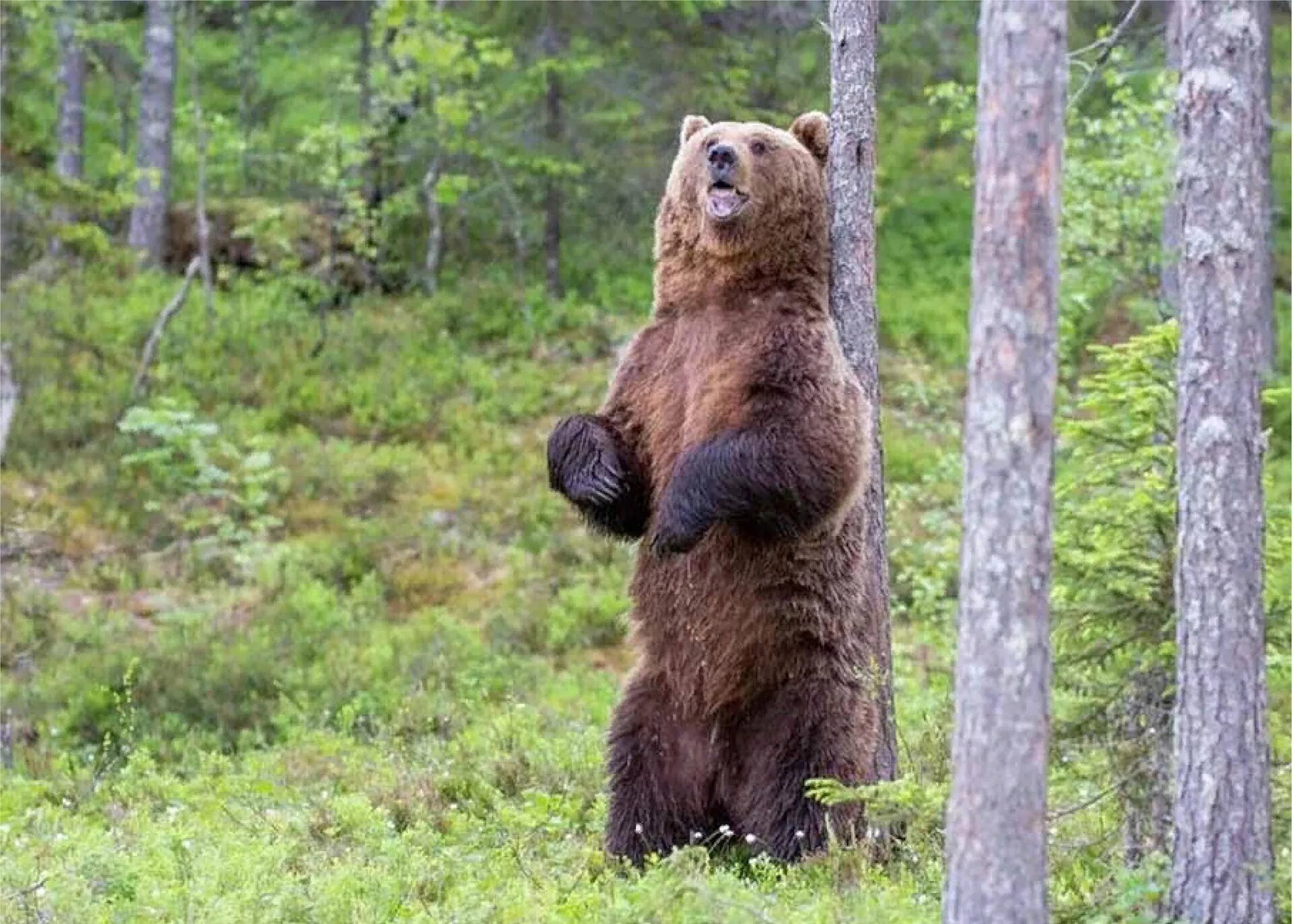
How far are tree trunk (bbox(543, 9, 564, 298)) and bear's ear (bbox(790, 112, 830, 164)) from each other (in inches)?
471

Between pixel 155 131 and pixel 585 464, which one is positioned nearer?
pixel 585 464

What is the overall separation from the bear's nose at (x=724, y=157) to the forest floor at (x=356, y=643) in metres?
2.87

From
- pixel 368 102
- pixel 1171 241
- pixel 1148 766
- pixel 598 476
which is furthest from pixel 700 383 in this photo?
pixel 368 102

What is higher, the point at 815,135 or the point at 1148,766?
the point at 815,135

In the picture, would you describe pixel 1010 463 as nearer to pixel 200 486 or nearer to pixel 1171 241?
pixel 200 486

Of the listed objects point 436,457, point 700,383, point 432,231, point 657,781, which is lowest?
point 657,781

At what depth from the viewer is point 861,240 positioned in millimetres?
7914

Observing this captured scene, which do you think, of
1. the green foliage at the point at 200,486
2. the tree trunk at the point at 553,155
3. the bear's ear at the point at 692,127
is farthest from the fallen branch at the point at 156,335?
the bear's ear at the point at 692,127

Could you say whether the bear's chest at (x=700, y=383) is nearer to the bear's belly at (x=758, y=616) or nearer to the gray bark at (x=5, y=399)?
the bear's belly at (x=758, y=616)

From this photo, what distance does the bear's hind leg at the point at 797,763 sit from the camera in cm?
749

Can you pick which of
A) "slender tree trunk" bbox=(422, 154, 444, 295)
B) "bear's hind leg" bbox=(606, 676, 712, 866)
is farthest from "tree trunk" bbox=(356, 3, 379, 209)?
"bear's hind leg" bbox=(606, 676, 712, 866)

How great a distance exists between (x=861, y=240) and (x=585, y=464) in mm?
1562

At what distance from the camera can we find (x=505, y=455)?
17.4 meters

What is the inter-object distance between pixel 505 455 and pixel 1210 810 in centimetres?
1254
